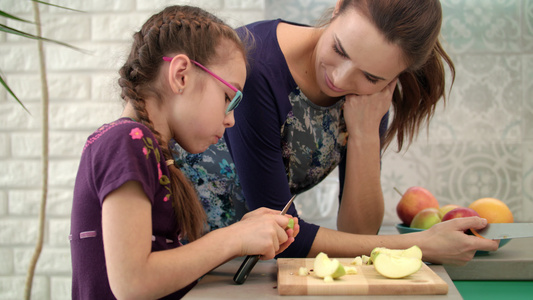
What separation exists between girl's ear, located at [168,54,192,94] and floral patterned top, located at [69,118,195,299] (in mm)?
115

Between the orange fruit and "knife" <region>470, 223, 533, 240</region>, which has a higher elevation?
the orange fruit

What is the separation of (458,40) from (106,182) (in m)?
1.76

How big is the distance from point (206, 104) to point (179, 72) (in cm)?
8

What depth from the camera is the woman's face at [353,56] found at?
43.4 inches

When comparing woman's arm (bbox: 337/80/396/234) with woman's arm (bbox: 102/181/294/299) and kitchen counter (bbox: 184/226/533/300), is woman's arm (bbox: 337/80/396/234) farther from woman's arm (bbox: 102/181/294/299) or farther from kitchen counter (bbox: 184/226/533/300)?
woman's arm (bbox: 102/181/294/299)

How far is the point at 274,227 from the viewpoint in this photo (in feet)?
2.99

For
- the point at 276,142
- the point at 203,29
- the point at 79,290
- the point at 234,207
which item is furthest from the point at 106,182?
the point at 234,207

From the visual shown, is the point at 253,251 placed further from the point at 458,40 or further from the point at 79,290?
the point at 458,40

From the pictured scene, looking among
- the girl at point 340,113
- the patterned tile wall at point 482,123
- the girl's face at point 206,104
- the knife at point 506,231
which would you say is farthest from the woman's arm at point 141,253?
the patterned tile wall at point 482,123

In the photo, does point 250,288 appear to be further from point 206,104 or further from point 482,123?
point 482,123

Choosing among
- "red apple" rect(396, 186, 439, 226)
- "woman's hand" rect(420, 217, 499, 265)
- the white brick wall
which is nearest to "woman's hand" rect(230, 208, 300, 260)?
"woman's hand" rect(420, 217, 499, 265)

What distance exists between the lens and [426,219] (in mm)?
1313

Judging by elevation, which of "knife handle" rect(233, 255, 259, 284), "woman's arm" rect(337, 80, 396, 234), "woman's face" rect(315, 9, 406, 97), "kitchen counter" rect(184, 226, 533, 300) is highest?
"woman's face" rect(315, 9, 406, 97)

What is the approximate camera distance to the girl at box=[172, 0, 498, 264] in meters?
1.11
